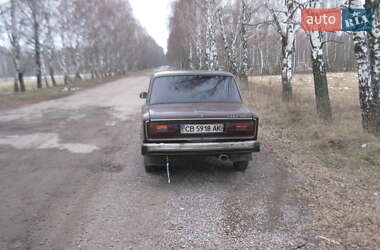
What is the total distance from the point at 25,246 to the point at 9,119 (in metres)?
8.72

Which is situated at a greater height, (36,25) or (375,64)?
(36,25)

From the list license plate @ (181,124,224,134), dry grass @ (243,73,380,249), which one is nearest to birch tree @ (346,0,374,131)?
dry grass @ (243,73,380,249)

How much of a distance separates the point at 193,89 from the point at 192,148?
1402mm

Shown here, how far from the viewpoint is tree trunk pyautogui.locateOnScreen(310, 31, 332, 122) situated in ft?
25.4

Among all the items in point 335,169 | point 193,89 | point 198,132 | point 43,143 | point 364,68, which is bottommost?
point 335,169

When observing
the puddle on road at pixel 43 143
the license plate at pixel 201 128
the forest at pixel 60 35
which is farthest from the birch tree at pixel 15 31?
the license plate at pixel 201 128

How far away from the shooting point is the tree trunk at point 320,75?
305 inches

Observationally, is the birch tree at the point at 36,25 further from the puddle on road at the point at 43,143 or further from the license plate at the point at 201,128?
the license plate at the point at 201,128

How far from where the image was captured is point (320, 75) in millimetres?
7891

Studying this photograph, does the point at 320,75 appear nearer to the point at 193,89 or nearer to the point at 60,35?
the point at 193,89

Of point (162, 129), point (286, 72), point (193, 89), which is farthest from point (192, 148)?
point (286, 72)

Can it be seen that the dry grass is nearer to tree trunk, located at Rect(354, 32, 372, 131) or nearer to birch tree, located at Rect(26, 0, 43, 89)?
tree trunk, located at Rect(354, 32, 372, 131)

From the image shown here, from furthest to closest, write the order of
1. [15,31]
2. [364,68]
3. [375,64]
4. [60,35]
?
[60,35] < [15,31] < [364,68] < [375,64]

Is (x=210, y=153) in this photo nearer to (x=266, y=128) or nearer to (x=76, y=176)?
(x=76, y=176)
